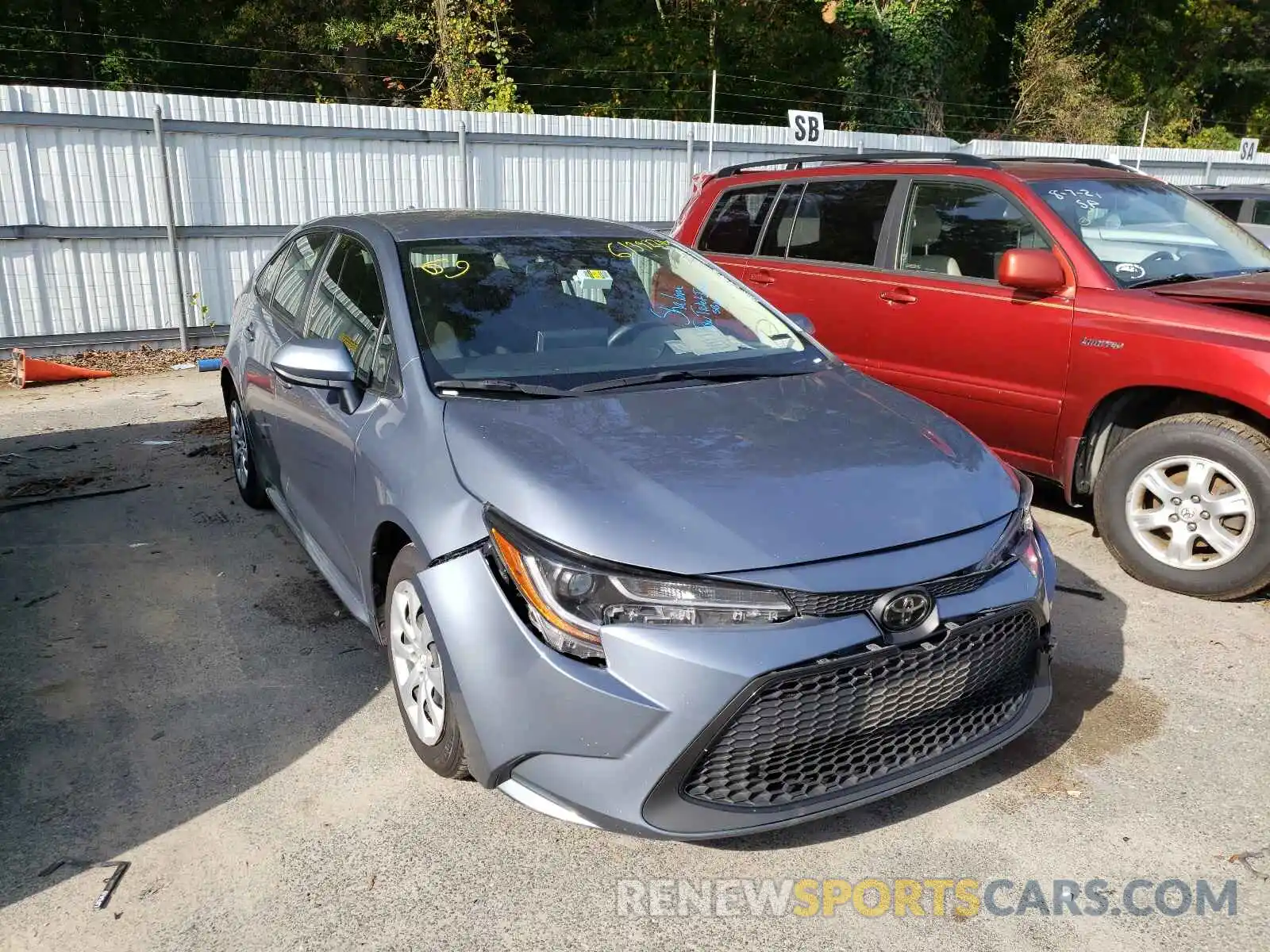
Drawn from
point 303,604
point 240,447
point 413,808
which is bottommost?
point 303,604

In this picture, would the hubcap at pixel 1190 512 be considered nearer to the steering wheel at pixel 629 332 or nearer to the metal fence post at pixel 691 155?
the steering wheel at pixel 629 332

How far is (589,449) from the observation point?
9.41ft

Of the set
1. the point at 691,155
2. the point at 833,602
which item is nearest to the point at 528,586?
the point at 833,602

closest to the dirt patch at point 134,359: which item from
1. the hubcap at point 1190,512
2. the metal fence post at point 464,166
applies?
the metal fence post at point 464,166

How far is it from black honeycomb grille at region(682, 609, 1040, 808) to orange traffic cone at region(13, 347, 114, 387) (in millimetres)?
8146

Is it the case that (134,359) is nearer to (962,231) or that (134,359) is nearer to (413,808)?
(962,231)

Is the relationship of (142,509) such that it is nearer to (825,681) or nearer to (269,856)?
(269,856)

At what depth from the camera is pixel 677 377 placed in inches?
137

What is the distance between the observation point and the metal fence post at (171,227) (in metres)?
9.21

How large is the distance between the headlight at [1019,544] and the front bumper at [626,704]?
11cm

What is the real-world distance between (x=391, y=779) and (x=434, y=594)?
740 mm

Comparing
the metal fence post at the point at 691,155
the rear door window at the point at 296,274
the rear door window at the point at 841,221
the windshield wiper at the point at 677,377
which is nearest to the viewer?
the windshield wiper at the point at 677,377

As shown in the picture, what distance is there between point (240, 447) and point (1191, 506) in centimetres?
457

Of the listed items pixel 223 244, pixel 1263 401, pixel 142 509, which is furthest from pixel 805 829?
pixel 223 244
